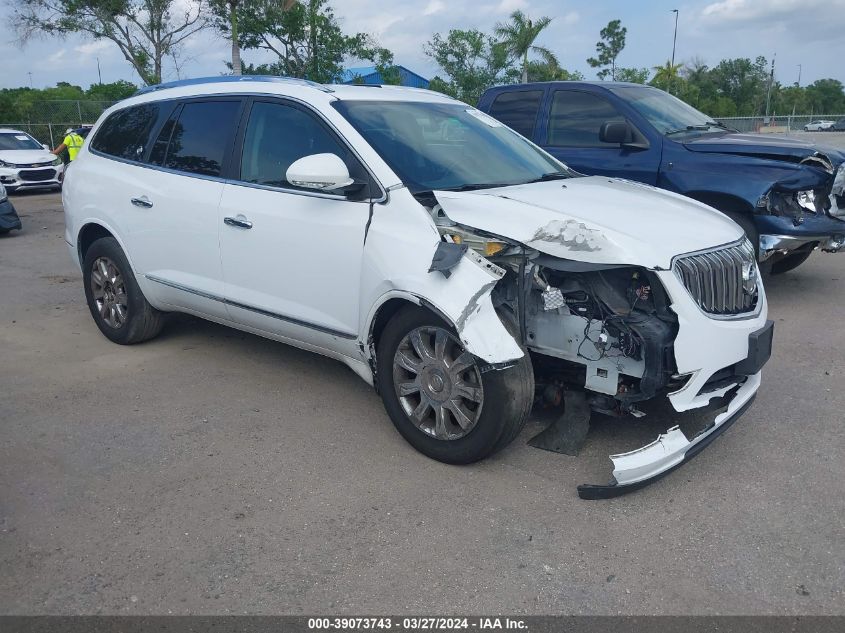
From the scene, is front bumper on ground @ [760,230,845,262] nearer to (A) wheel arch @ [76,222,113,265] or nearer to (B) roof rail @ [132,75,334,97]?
(B) roof rail @ [132,75,334,97]

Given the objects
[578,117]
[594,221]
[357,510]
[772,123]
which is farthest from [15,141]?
[772,123]

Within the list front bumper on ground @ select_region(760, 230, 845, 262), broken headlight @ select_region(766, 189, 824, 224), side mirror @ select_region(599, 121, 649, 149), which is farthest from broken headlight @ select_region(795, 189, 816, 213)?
side mirror @ select_region(599, 121, 649, 149)

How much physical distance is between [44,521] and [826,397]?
4.43m

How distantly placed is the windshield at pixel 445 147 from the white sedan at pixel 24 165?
613 inches

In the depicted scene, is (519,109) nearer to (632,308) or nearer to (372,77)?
(632,308)

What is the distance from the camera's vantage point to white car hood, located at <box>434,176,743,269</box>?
3576 millimetres

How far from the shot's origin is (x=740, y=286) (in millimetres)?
3928

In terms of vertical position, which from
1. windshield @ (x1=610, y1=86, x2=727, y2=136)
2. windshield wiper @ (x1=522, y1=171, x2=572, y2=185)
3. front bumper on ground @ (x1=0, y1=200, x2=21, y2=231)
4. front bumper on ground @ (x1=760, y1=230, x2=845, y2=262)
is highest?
windshield @ (x1=610, y1=86, x2=727, y2=136)

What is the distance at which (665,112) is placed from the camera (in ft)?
25.7

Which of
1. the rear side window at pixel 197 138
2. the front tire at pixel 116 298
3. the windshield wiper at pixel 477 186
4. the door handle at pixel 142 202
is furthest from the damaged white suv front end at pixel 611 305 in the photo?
the front tire at pixel 116 298

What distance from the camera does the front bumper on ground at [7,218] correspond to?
38.5 feet

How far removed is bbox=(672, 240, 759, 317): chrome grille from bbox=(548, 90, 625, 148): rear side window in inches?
150

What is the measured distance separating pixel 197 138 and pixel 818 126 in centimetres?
5249

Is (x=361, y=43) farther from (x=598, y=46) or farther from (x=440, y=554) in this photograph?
(x=598, y=46)
